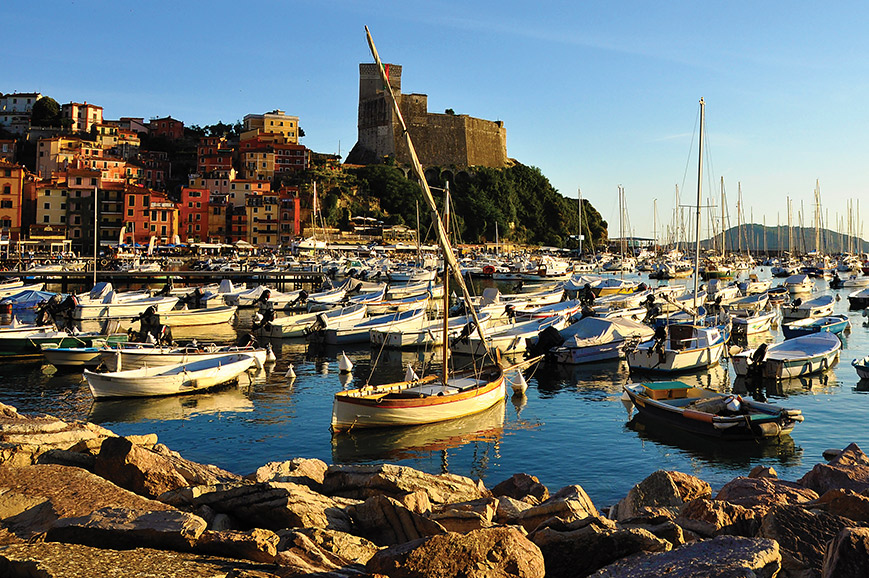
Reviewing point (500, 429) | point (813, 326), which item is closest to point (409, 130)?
point (813, 326)

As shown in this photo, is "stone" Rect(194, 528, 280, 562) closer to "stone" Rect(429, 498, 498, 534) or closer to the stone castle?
"stone" Rect(429, 498, 498, 534)

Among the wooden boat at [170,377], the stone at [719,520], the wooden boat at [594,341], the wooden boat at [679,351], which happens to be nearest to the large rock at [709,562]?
the stone at [719,520]

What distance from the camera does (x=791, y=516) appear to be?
8664 millimetres

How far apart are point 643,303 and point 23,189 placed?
7513 cm

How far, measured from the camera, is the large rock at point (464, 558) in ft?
22.2

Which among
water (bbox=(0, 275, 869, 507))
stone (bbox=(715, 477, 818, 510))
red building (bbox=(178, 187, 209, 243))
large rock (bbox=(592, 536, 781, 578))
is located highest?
red building (bbox=(178, 187, 209, 243))

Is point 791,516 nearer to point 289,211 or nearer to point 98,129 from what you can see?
point 289,211

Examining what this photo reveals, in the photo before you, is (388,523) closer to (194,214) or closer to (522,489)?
(522,489)

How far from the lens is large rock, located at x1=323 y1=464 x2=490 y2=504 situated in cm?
1114

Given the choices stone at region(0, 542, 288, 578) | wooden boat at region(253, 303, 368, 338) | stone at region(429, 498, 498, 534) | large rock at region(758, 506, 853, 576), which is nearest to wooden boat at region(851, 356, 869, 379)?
wooden boat at region(253, 303, 368, 338)

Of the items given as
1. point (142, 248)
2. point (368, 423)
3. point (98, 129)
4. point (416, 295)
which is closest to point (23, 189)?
point (142, 248)

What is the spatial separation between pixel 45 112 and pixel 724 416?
12774 centimetres

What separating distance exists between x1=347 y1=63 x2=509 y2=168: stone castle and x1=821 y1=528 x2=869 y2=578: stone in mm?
123300

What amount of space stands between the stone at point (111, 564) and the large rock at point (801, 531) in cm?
521
